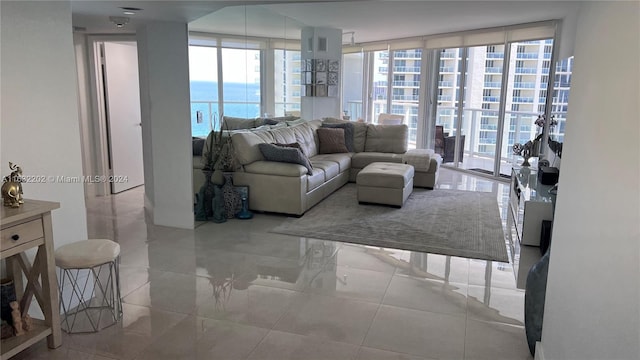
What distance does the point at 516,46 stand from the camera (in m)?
7.27

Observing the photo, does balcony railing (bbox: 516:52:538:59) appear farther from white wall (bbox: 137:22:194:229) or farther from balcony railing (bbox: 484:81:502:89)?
white wall (bbox: 137:22:194:229)

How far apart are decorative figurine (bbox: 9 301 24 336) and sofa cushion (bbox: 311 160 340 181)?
12.1ft

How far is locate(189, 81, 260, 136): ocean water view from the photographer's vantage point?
15.8 ft

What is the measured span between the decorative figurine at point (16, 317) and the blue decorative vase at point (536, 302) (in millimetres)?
2684

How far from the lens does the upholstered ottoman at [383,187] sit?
5.49 metres

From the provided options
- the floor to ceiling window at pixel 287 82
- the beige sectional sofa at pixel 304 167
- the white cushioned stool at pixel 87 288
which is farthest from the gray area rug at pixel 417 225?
the white cushioned stool at pixel 87 288

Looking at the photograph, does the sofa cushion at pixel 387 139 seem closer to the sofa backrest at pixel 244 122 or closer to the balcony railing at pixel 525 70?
the sofa backrest at pixel 244 122

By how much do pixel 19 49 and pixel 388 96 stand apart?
25.4 ft

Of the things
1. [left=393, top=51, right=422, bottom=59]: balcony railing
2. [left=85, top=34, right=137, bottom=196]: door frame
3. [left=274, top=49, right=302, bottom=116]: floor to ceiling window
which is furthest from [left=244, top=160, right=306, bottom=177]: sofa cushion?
[left=393, top=51, right=422, bottom=59]: balcony railing

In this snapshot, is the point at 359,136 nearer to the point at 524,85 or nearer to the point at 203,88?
the point at 524,85

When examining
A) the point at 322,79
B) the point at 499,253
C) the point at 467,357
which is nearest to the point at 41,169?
the point at 467,357

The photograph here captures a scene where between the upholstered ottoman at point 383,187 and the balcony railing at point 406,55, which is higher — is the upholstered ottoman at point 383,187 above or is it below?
below

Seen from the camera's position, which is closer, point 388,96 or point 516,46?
point 516,46

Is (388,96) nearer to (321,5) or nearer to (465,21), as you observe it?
(465,21)
